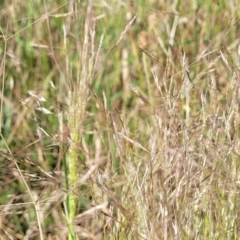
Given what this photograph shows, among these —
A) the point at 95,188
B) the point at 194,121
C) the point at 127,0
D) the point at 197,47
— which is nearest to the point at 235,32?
the point at 197,47

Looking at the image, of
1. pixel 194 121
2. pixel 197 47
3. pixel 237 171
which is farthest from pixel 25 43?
pixel 237 171

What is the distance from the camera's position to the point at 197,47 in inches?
101

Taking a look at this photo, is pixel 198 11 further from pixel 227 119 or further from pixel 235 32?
pixel 227 119

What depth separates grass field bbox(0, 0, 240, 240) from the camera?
1462mm

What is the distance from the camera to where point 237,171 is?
1553 mm

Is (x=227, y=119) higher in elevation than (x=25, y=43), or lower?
higher

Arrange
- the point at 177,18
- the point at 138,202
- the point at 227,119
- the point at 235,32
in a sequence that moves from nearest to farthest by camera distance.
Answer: the point at 138,202, the point at 227,119, the point at 177,18, the point at 235,32

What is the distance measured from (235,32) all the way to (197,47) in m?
0.13

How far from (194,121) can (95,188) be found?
261mm

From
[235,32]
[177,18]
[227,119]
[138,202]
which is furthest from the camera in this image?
[235,32]

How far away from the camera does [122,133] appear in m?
1.54

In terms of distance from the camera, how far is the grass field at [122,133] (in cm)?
146

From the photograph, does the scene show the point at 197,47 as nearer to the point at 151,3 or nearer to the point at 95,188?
the point at 151,3

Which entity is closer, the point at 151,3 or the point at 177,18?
the point at 177,18
